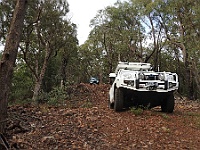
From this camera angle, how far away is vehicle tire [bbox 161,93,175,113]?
335 inches

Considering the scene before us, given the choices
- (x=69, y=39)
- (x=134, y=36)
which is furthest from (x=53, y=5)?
(x=134, y=36)

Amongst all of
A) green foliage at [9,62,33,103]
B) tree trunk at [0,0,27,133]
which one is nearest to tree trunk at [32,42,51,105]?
green foliage at [9,62,33,103]

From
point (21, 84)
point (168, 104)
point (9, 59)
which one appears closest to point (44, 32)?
point (21, 84)

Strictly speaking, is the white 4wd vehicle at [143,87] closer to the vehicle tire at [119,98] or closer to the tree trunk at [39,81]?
the vehicle tire at [119,98]

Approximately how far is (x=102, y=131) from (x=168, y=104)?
328 cm

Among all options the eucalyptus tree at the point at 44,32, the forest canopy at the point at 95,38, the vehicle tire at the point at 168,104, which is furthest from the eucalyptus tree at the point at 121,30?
the vehicle tire at the point at 168,104

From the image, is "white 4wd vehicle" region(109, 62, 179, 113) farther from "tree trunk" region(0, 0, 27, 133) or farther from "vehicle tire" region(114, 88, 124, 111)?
"tree trunk" region(0, 0, 27, 133)

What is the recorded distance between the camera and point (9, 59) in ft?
19.0

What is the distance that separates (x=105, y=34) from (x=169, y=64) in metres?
12.2

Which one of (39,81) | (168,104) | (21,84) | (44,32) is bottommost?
(168,104)

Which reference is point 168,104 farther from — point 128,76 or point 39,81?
point 39,81

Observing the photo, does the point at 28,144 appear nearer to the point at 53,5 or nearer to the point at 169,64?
the point at 53,5

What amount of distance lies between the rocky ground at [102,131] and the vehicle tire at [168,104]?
0.82 meters

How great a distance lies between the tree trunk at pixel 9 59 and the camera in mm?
5598
